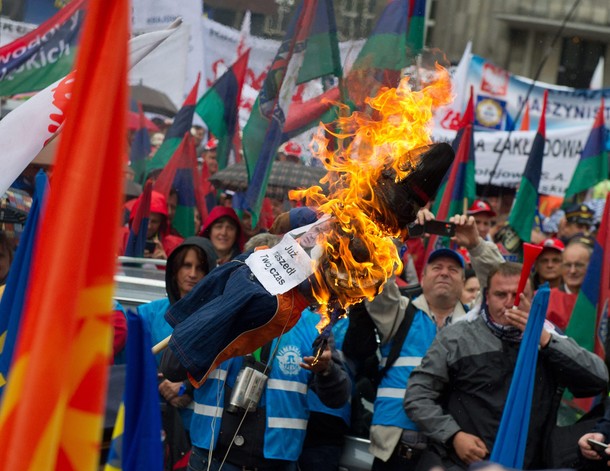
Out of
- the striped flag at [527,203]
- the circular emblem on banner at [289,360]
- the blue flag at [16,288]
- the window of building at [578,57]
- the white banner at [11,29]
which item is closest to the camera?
the blue flag at [16,288]

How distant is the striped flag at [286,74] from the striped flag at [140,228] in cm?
89

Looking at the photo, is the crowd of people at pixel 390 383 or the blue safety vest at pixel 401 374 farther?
the blue safety vest at pixel 401 374

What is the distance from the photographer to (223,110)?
8859mm

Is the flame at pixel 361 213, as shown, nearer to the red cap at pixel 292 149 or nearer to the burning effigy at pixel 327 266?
the burning effigy at pixel 327 266

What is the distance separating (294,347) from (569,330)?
2295 millimetres

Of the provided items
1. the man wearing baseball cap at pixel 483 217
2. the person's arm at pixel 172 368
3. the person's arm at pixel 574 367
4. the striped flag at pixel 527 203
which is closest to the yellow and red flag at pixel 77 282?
the person's arm at pixel 172 368

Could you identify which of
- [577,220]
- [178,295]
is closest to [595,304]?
[178,295]

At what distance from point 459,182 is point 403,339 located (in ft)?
10.2

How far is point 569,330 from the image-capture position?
669 cm

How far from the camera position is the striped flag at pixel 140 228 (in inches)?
299

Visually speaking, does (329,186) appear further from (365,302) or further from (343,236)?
(365,302)

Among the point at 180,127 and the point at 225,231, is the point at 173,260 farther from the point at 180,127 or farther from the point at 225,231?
the point at 180,127

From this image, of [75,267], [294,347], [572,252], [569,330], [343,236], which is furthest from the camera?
[572,252]

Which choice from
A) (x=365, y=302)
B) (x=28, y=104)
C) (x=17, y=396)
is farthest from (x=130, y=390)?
(x=365, y=302)
